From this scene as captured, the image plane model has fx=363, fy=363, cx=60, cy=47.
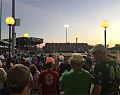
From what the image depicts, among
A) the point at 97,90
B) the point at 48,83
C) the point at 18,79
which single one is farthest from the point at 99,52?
the point at 48,83

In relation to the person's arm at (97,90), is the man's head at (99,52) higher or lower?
higher

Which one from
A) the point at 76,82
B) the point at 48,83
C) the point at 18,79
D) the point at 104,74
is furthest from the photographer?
the point at 48,83

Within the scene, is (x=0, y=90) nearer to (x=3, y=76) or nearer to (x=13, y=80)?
(x=3, y=76)

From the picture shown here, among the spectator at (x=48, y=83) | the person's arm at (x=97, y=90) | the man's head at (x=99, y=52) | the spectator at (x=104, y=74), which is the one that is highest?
the man's head at (x=99, y=52)

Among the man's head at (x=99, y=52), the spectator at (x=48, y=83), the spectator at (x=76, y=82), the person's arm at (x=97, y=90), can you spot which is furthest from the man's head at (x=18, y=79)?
the spectator at (x=48, y=83)

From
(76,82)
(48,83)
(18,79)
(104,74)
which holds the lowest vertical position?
(48,83)

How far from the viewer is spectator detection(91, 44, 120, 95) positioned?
636 cm

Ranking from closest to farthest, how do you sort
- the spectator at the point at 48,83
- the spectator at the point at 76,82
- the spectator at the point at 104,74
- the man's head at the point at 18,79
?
the man's head at the point at 18,79 → the spectator at the point at 76,82 → the spectator at the point at 104,74 → the spectator at the point at 48,83

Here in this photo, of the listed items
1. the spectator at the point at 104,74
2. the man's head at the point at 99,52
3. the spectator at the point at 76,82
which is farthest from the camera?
the man's head at the point at 99,52

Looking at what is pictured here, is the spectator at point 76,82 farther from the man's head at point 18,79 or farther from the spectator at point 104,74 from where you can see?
the man's head at point 18,79

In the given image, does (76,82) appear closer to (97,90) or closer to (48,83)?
(97,90)

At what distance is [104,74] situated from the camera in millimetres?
6402

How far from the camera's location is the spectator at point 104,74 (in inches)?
251

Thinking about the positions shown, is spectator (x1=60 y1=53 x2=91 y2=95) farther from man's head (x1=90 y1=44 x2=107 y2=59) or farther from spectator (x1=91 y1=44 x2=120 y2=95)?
man's head (x1=90 y1=44 x2=107 y2=59)
